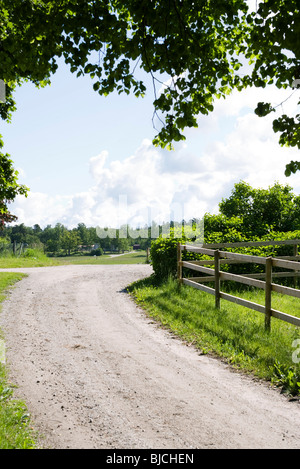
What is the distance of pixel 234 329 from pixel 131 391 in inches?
130

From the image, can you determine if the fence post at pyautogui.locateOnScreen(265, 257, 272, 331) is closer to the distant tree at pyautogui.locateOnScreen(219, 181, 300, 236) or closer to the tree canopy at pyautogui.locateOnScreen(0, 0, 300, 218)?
the tree canopy at pyautogui.locateOnScreen(0, 0, 300, 218)

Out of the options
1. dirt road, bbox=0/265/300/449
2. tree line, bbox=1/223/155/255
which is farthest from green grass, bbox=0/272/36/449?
tree line, bbox=1/223/155/255

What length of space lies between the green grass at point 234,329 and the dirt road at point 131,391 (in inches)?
12.5

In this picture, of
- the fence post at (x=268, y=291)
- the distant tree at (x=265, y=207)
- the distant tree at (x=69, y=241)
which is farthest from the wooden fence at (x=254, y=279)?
the distant tree at (x=69, y=241)

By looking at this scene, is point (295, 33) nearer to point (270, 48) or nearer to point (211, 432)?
point (270, 48)

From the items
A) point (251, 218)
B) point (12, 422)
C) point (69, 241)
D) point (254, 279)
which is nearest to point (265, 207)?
point (251, 218)

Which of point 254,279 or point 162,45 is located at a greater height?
point 162,45

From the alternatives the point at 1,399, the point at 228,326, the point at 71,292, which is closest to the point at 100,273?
the point at 71,292

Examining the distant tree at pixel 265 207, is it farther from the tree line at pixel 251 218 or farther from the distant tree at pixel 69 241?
the distant tree at pixel 69 241

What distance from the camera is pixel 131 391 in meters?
5.38

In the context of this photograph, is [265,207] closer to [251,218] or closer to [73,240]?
[251,218]

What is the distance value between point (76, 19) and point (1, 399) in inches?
228

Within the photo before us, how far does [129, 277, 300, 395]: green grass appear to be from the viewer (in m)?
6.22

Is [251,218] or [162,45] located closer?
[162,45]
